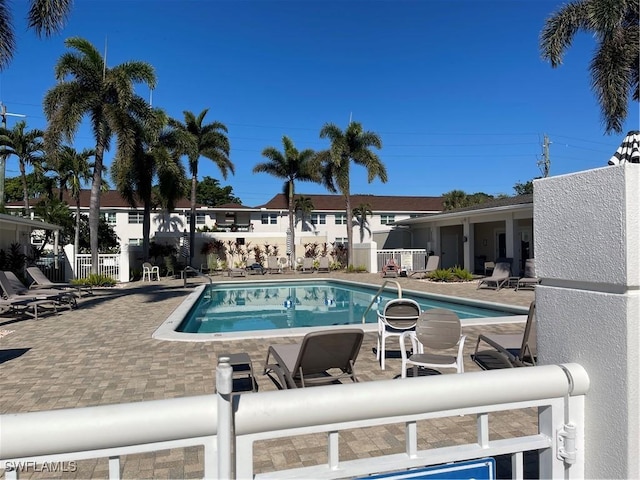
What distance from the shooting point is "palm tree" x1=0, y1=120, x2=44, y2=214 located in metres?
31.6

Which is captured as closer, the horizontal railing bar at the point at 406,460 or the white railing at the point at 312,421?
the white railing at the point at 312,421

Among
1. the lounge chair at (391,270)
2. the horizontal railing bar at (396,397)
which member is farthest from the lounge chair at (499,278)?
the horizontal railing bar at (396,397)

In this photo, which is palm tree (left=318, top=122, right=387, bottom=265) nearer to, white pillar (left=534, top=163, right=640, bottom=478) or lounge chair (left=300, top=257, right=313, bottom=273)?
lounge chair (left=300, top=257, right=313, bottom=273)

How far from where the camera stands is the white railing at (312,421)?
1.31m

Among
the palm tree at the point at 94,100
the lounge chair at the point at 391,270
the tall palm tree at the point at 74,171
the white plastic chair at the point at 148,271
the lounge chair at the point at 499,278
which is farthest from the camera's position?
the tall palm tree at the point at 74,171

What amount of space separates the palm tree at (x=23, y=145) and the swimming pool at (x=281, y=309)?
21.3m

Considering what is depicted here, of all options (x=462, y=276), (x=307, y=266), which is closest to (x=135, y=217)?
(x=307, y=266)

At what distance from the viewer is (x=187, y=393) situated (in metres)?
5.01

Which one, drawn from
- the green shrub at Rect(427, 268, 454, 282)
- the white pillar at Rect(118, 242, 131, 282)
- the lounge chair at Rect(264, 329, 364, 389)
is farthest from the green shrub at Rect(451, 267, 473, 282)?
the lounge chair at Rect(264, 329, 364, 389)

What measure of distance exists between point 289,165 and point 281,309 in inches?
771

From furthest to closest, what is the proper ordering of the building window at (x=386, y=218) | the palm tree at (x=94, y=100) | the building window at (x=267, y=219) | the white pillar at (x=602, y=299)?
1. the building window at (x=267, y=219)
2. the building window at (x=386, y=218)
3. the palm tree at (x=94, y=100)
4. the white pillar at (x=602, y=299)

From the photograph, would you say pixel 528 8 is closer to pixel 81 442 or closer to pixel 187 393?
pixel 187 393

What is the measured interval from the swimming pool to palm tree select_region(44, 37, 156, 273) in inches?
282

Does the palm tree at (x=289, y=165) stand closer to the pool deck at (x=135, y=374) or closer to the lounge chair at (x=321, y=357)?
the pool deck at (x=135, y=374)
